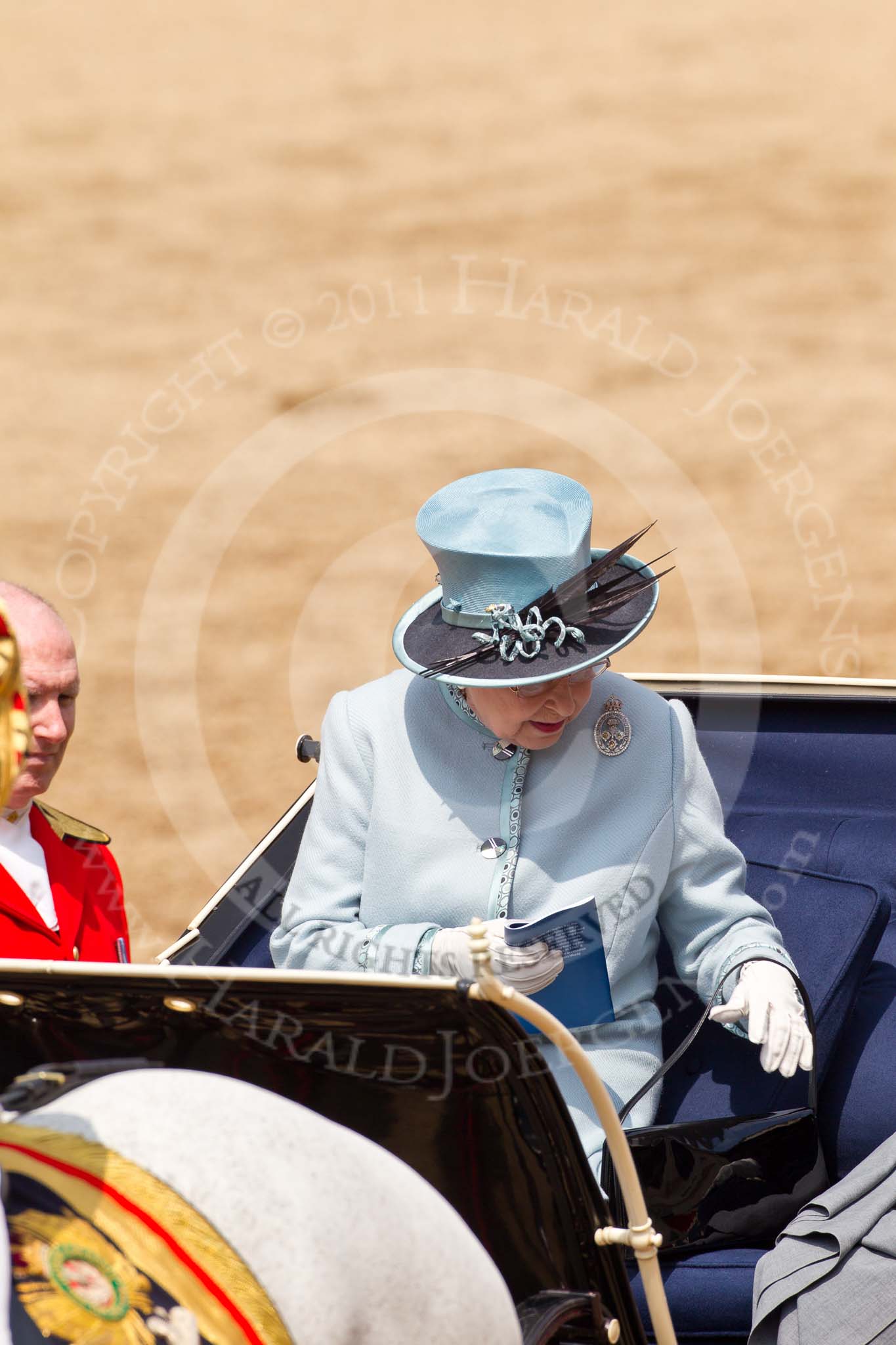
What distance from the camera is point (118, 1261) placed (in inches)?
47.9

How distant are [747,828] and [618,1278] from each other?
1.45 meters

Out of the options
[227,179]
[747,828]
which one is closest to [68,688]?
[747,828]

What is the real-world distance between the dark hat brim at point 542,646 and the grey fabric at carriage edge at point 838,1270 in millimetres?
821

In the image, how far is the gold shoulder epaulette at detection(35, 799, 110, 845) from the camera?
7.81ft

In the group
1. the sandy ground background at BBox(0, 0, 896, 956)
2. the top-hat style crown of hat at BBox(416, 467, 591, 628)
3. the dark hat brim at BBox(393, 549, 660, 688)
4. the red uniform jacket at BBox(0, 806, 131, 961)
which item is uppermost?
the sandy ground background at BBox(0, 0, 896, 956)

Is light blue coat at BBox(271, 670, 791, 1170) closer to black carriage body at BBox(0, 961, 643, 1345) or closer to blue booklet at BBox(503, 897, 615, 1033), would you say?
blue booklet at BBox(503, 897, 615, 1033)

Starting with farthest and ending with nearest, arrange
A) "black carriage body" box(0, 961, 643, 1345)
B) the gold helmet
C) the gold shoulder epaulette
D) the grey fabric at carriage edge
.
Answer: the gold shoulder epaulette, the grey fabric at carriage edge, "black carriage body" box(0, 961, 643, 1345), the gold helmet

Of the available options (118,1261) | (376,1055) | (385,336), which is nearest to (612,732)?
(376,1055)

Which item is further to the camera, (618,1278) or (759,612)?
(759,612)

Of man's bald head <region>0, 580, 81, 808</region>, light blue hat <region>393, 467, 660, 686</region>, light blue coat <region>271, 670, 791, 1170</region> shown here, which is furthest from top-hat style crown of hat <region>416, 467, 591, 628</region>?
man's bald head <region>0, 580, 81, 808</region>

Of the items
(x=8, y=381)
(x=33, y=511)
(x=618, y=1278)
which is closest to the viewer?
(x=618, y=1278)

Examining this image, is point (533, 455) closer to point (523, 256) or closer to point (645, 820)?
point (523, 256)

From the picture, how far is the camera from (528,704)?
2.18m

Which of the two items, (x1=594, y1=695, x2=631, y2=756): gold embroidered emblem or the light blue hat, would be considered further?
(x1=594, y1=695, x2=631, y2=756): gold embroidered emblem
